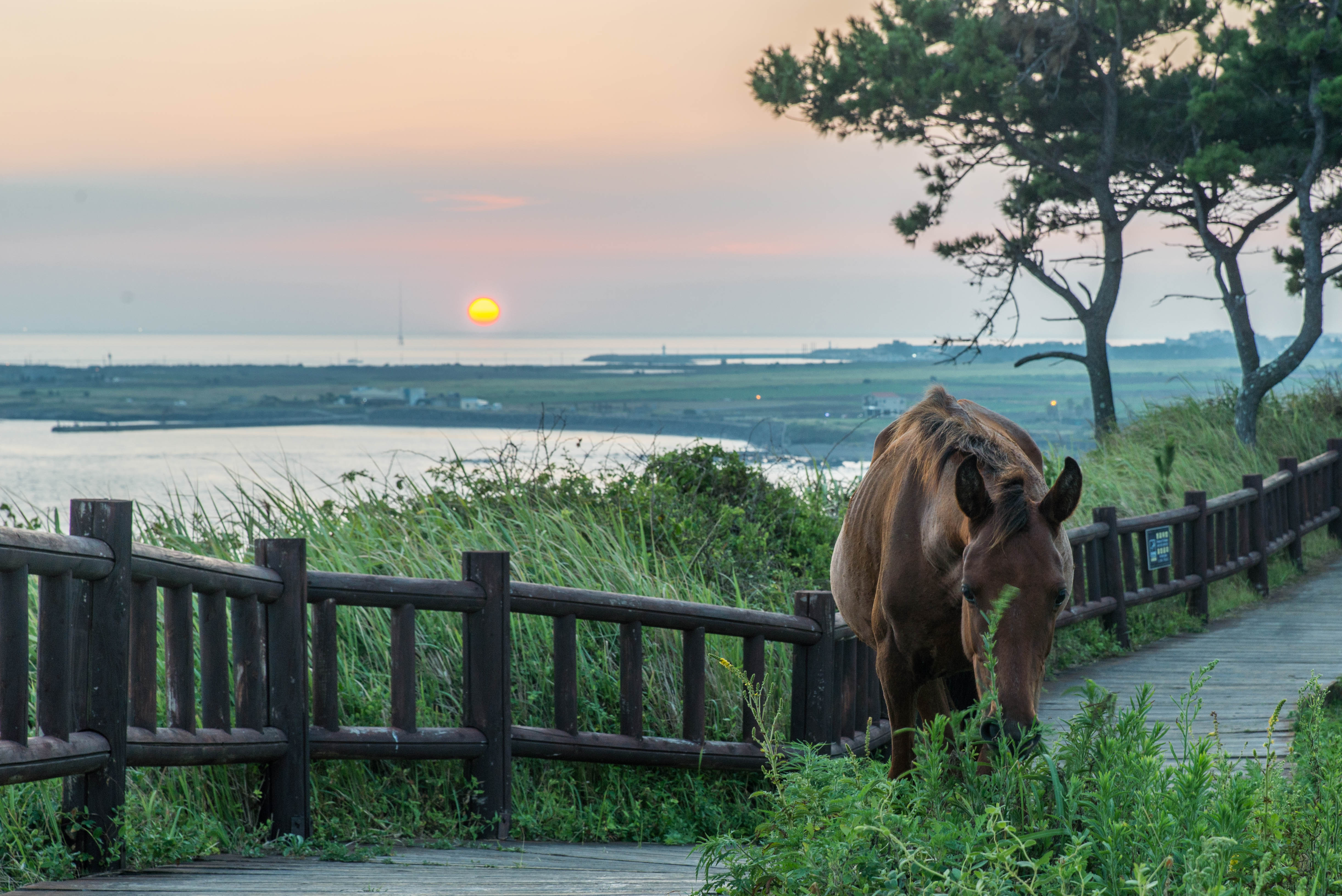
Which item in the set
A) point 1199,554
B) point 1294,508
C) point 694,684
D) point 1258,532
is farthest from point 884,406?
point 694,684

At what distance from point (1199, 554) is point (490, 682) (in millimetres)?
8266

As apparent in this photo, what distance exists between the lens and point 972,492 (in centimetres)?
347

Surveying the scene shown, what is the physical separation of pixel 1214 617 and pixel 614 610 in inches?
311

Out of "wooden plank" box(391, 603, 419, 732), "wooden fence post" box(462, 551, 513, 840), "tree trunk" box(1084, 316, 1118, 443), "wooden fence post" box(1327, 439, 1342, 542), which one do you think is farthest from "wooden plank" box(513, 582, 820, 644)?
"tree trunk" box(1084, 316, 1118, 443)

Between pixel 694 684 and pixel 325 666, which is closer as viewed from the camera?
pixel 325 666

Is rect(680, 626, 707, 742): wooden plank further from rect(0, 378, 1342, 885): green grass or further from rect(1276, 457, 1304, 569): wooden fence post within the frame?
rect(1276, 457, 1304, 569): wooden fence post

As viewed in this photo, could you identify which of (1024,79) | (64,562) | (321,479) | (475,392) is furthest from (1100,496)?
(475,392)

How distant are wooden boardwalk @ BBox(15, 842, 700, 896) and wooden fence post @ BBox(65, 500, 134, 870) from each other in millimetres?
139

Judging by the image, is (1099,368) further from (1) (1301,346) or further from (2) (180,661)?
(2) (180,661)

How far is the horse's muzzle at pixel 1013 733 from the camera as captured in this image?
292cm

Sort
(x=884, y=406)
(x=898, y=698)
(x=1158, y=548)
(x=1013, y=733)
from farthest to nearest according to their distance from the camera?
(x=884, y=406), (x=1158, y=548), (x=898, y=698), (x=1013, y=733)

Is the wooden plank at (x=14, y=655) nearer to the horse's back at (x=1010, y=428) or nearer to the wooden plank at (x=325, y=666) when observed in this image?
the wooden plank at (x=325, y=666)

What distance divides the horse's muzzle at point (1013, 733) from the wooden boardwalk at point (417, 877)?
1186 mm

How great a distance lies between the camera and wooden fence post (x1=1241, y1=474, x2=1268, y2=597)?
482 inches
